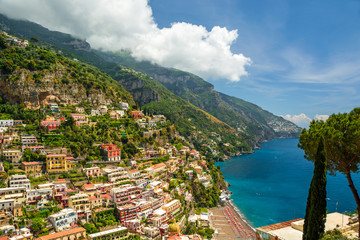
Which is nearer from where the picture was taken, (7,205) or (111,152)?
(7,205)

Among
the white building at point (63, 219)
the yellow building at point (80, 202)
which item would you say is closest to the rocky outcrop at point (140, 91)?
the yellow building at point (80, 202)

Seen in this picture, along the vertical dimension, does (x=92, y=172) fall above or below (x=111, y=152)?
below

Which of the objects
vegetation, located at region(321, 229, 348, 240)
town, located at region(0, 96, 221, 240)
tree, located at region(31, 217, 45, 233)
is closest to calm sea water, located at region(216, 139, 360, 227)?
town, located at region(0, 96, 221, 240)

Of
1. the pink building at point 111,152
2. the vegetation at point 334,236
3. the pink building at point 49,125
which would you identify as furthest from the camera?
the pink building at point 111,152

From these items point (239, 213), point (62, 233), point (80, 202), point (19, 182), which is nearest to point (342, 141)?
point (62, 233)

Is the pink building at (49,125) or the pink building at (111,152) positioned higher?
the pink building at (49,125)

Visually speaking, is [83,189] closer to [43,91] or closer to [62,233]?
[62,233]

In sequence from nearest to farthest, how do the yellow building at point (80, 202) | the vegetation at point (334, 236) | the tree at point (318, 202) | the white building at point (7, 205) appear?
the vegetation at point (334, 236)
the tree at point (318, 202)
the white building at point (7, 205)
the yellow building at point (80, 202)

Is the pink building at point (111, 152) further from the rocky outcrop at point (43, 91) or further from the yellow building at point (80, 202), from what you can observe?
the rocky outcrop at point (43, 91)
